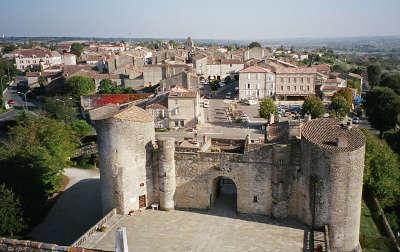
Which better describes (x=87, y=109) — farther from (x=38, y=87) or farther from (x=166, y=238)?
(x=166, y=238)

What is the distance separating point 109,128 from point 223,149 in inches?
339

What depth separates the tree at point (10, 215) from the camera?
27.0 m

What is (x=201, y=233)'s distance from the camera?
2431 cm

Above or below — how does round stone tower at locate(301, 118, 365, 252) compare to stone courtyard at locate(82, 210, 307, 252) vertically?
above

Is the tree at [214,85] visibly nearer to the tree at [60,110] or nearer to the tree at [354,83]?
the tree at [354,83]

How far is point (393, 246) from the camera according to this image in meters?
28.8

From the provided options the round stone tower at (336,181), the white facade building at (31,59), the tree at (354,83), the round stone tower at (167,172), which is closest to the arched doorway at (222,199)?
the round stone tower at (167,172)

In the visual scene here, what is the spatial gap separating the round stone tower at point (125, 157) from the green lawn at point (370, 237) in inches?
600

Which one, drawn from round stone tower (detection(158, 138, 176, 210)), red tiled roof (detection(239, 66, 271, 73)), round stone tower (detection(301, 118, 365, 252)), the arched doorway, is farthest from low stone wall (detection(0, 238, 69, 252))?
red tiled roof (detection(239, 66, 271, 73))

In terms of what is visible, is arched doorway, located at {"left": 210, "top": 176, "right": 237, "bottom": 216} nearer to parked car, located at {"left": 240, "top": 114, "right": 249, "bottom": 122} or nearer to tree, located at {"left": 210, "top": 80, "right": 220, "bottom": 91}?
parked car, located at {"left": 240, "top": 114, "right": 249, "bottom": 122}

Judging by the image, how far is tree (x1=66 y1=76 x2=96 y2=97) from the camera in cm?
7594

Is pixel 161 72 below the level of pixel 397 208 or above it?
above

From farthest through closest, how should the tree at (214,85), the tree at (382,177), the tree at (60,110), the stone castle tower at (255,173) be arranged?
the tree at (214,85) < the tree at (60,110) < the tree at (382,177) < the stone castle tower at (255,173)

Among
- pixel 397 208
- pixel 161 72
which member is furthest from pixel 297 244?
pixel 161 72
